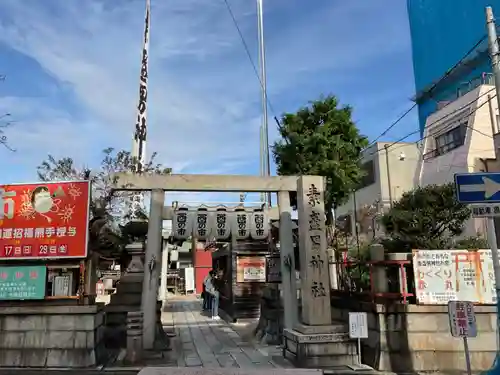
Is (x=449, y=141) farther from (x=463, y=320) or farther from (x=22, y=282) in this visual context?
(x=22, y=282)

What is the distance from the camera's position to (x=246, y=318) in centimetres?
2000

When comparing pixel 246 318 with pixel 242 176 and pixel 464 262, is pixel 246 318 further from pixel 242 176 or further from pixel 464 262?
pixel 464 262

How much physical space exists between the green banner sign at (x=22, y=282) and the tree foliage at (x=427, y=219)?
930 centimetres

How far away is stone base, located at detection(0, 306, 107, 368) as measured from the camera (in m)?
10.2

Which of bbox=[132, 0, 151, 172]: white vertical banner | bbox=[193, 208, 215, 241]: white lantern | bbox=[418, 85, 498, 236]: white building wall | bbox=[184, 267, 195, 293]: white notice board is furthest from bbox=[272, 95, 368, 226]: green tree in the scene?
bbox=[184, 267, 195, 293]: white notice board

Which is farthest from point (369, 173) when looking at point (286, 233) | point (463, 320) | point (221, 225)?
point (463, 320)

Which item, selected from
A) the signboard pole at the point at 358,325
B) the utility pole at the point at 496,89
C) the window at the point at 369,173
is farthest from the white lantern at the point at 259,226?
the window at the point at 369,173

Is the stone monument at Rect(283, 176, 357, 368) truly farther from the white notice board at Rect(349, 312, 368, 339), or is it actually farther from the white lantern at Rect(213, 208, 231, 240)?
the white lantern at Rect(213, 208, 231, 240)

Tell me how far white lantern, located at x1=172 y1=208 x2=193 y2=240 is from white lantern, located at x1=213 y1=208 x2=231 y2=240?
2.42 feet

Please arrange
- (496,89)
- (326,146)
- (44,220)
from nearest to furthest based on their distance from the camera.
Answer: (496,89) < (44,220) < (326,146)

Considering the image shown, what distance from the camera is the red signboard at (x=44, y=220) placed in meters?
10.5

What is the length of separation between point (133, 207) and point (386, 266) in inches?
490

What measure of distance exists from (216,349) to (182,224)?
3.80 meters

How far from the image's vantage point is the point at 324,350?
10406mm
